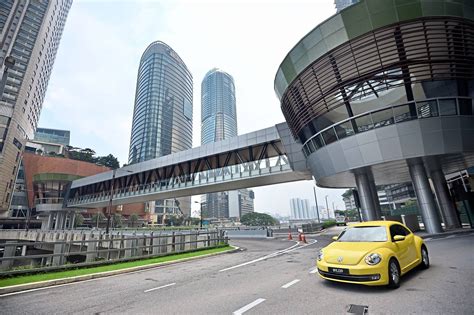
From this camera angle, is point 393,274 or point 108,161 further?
point 108,161

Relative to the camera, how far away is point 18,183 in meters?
71.9

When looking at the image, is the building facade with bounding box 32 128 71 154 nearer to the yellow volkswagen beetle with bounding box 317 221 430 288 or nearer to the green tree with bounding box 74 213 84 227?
the green tree with bounding box 74 213 84 227

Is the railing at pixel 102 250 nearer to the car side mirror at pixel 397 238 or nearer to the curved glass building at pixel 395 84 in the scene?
the car side mirror at pixel 397 238

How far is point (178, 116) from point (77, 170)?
8250 centimetres

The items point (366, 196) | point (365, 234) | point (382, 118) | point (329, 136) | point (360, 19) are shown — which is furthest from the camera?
point (366, 196)

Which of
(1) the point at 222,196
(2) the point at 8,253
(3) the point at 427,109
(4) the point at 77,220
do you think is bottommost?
(2) the point at 8,253

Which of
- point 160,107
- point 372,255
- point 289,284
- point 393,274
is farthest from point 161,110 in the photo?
point 393,274

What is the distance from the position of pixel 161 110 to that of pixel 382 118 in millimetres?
131531

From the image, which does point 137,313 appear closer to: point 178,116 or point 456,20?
point 456,20

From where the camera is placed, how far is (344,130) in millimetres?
20562

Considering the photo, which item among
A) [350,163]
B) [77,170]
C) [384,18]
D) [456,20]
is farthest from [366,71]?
Result: [77,170]

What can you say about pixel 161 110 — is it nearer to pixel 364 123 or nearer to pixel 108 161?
pixel 108 161

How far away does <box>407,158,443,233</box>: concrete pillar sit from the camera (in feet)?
64.8

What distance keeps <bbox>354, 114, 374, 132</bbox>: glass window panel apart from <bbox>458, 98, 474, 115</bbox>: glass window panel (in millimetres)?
6212
